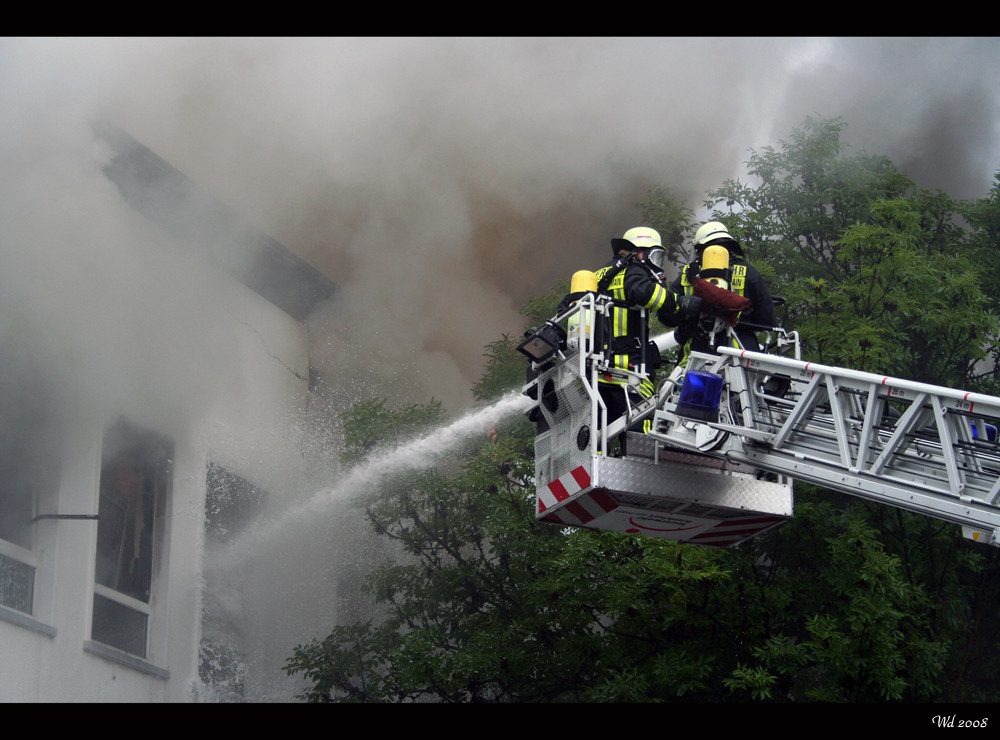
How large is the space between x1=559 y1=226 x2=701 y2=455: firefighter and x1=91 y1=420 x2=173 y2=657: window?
498 cm

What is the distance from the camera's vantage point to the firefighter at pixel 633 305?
265 inches

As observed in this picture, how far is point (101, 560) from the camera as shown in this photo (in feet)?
32.0

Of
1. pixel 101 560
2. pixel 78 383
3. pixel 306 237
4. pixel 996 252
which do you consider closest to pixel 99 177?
pixel 78 383

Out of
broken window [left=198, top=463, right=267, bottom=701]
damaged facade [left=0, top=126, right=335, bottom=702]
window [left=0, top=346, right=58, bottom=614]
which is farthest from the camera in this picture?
broken window [left=198, top=463, right=267, bottom=701]

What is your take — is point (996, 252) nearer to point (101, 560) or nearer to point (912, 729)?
point (912, 729)

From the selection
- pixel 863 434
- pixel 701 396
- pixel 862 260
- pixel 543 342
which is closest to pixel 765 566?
pixel 862 260

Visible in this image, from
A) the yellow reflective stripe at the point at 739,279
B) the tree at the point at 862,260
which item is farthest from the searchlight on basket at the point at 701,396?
the tree at the point at 862,260

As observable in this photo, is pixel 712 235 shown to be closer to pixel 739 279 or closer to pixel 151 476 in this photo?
pixel 739 279

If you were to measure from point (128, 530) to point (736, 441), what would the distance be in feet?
20.8

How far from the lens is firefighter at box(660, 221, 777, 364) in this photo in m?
6.81

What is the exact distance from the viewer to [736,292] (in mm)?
6738

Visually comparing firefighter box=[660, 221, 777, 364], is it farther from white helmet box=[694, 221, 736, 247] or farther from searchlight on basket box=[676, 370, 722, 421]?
searchlight on basket box=[676, 370, 722, 421]

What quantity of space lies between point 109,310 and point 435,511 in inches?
161

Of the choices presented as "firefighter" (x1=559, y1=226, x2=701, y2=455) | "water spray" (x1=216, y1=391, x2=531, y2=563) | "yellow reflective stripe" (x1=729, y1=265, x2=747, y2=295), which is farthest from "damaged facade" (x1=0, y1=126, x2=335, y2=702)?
"yellow reflective stripe" (x1=729, y1=265, x2=747, y2=295)
